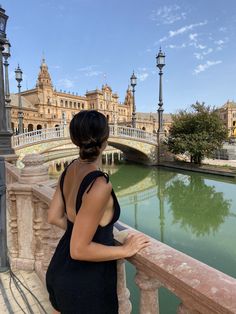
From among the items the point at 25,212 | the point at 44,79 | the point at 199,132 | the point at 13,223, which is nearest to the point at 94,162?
the point at 25,212

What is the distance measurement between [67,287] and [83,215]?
0.40 metres

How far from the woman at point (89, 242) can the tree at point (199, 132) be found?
1666cm

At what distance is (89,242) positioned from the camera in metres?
1.15

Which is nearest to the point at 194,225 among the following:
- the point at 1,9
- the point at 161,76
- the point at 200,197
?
the point at 200,197

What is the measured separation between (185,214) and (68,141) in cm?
1238

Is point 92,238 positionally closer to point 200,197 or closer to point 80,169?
point 80,169

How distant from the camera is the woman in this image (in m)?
1.13

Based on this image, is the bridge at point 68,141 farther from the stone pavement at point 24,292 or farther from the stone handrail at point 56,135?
the stone pavement at point 24,292

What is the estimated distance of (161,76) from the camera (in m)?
18.5

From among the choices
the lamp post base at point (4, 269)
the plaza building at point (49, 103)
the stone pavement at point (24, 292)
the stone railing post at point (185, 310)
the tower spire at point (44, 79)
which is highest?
the tower spire at point (44, 79)

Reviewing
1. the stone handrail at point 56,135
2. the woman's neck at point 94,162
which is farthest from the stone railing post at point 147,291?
the stone handrail at point 56,135

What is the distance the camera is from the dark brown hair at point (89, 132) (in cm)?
121

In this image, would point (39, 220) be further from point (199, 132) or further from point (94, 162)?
point (199, 132)

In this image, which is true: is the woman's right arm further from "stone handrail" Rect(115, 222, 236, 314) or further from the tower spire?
the tower spire
